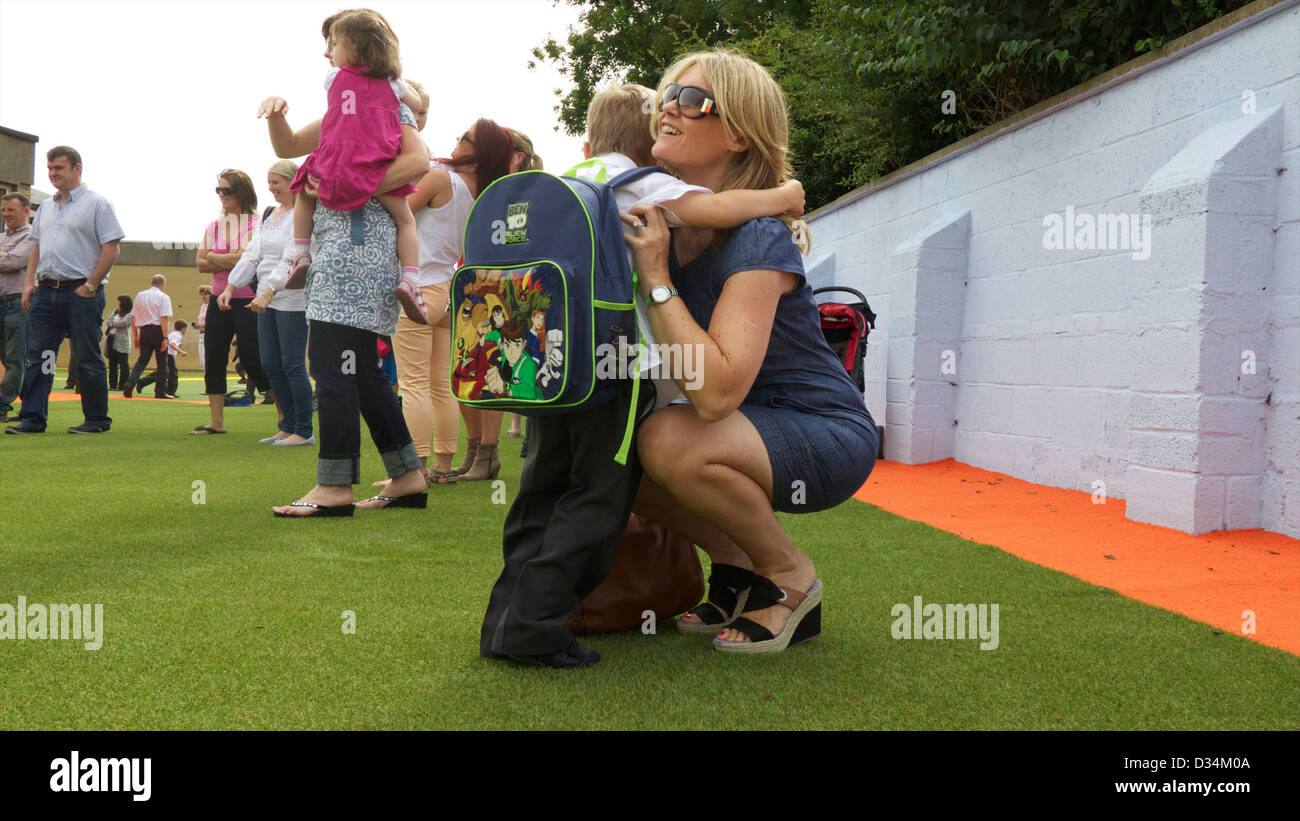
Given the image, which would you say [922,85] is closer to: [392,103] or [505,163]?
[505,163]

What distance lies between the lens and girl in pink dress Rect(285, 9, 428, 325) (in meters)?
3.75

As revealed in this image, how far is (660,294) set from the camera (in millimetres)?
2104

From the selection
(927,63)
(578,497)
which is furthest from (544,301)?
A: (927,63)

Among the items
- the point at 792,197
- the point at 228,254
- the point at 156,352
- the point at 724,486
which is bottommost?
the point at 724,486

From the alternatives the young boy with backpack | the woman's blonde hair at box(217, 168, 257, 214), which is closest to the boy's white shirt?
the young boy with backpack

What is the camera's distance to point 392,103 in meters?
3.95

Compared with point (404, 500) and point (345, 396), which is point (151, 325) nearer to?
point (404, 500)

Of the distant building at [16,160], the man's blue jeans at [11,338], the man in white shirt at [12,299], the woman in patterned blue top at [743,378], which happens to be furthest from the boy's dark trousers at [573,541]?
the distant building at [16,160]

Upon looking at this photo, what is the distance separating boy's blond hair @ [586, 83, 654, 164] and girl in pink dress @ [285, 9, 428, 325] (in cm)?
167

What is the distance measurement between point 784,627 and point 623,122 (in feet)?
4.31

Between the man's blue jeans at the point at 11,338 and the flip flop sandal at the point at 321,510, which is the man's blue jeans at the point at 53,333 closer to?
the man's blue jeans at the point at 11,338

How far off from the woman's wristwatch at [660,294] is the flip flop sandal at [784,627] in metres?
0.76
